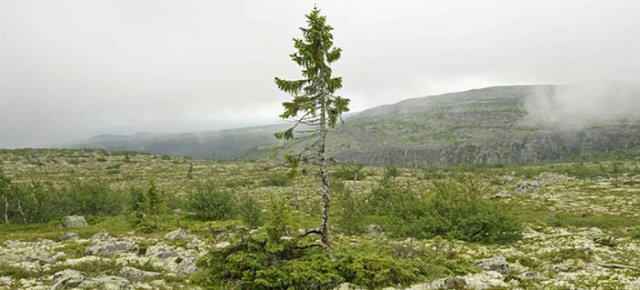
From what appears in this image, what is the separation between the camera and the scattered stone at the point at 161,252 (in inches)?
932

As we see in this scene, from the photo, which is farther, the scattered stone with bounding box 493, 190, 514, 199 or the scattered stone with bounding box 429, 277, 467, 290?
the scattered stone with bounding box 493, 190, 514, 199

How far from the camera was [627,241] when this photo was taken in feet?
86.2

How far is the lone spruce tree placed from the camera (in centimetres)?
1739

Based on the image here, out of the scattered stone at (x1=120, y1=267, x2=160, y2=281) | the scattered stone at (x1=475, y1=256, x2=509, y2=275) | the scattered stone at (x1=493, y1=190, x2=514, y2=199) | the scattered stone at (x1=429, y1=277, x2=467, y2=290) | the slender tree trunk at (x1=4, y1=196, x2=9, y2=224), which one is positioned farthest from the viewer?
the scattered stone at (x1=493, y1=190, x2=514, y2=199)

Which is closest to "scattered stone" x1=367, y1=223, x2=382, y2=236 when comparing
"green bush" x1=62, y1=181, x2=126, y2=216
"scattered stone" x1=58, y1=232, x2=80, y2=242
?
"scattered stone" x1=58, y1=232, x2=80, y2=242

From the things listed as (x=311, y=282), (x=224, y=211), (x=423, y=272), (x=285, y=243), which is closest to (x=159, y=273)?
(x=285, y=243)

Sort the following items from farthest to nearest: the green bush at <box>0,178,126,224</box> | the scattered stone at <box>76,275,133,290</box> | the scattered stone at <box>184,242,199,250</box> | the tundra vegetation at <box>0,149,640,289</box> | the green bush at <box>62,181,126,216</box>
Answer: the green bush at <box>62,181,126,216</box>, the green bush at <box>0,178,126,224</box>, the scattered stone at <box>184,242,199,250</box>, the tundra vegetation at <box>0,149,640,289</box>, the scattered stone at <box>76,275,133,290</box>

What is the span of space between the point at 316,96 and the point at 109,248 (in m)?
19.8

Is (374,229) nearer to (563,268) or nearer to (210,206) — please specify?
(563,268)

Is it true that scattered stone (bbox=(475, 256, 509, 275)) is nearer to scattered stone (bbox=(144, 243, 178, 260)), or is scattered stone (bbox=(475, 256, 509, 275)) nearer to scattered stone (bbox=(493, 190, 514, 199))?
scattered stone (bbox=(144, 243, 178, 260))

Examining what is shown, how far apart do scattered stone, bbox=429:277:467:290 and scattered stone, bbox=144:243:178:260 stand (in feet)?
53.8

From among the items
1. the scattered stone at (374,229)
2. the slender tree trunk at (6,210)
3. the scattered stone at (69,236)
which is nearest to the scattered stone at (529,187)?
the scattered stone at (374,229)

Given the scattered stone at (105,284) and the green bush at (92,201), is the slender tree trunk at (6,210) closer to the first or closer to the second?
the green bush at (92,201)

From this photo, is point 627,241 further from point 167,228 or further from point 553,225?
point 167,228
